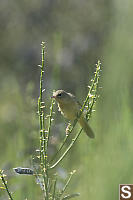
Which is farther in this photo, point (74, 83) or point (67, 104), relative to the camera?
point (74, 83)

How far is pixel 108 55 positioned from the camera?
9.24ft

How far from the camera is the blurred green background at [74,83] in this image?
5.30ft

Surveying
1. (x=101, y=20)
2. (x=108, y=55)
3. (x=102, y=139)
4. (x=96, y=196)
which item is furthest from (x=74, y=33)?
(x=96, y=196)

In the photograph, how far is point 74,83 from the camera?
6.02 metres

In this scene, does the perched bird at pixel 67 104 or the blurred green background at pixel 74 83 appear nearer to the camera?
the blurred green background at pixel 74 83

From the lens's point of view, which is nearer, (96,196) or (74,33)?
(96,196)

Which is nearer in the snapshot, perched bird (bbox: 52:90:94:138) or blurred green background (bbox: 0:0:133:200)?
blurred green background (bbox: 0:0:133:200)

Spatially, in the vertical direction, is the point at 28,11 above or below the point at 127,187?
above

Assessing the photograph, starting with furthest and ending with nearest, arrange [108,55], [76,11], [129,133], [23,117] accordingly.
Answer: [76,11]
[108,55]
[23,117]
[129,133]

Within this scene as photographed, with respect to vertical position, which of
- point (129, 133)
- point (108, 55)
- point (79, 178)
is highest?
point (108, 55)

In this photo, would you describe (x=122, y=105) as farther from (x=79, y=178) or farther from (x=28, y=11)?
(x=28, y=11)

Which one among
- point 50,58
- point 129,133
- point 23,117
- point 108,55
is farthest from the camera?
point 50,58

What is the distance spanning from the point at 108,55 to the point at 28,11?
17.8 feet

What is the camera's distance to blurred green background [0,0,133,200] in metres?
1.61
